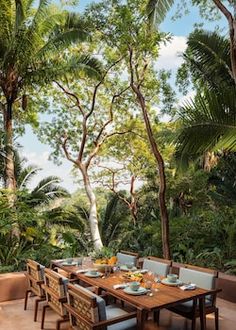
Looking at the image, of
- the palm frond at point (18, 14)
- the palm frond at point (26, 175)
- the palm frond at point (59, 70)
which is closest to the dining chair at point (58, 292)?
the palm frond at point (59, 70)

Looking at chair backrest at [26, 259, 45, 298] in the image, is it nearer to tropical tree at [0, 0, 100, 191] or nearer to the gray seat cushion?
the gray seat cushion

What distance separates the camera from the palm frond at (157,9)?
19.3ft

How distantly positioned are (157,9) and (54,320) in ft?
17.7

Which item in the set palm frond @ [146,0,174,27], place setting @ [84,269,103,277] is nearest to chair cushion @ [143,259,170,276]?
place setting @ [84,269,103,277]

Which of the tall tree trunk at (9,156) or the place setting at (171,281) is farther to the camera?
the tall tree trunk at (9,156)

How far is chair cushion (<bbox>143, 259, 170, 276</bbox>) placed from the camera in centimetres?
497

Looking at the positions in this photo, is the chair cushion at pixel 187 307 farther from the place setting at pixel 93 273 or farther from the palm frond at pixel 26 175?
the palm frond at pixel 26 175

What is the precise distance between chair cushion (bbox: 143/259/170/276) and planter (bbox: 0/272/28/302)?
85.2 inches

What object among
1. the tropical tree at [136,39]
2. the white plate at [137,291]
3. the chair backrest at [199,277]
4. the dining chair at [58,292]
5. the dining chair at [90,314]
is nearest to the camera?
the dining chair at [90,314]

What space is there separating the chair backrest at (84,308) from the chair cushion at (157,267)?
1.86m

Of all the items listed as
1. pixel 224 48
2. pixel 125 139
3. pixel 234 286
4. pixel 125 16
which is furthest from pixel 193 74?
pixel 234 286

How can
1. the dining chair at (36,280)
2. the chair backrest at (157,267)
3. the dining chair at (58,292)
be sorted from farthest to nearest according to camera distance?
the chair backrest at (157,267), the dining chair at (36,280), the dining chair at (58,292)

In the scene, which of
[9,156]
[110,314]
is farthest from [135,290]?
[9,156]

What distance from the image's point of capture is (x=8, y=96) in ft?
27.3
